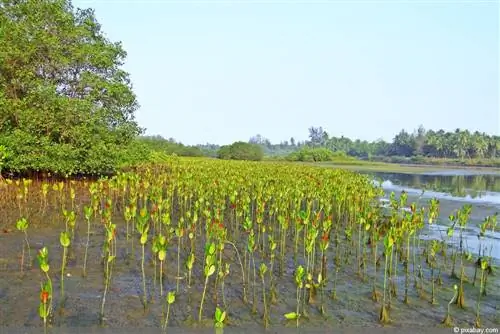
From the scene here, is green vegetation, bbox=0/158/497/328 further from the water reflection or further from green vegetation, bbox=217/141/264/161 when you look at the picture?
green vegetation, bbox=217/141/264/161

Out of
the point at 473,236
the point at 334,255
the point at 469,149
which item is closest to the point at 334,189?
the point at 473,236

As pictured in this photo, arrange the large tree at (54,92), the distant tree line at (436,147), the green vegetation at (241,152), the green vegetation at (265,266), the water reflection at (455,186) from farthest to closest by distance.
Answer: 1. the distant tree line at (436,147)
2. the green vegetation at (241,152)
3. the water reflection at (455,186)
4. the large tree at (54,92)
5. the green vegetation at (265,266)

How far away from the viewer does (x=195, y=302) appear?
6.31 m

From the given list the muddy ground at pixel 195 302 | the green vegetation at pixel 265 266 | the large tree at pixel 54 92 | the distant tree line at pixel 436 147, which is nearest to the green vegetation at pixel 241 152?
the distant tree line at pixel 436 147

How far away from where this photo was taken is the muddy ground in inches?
224

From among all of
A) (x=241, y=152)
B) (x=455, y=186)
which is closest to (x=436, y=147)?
(x=241, y=152)

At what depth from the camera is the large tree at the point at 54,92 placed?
17328mm

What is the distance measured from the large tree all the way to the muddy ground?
9866mm

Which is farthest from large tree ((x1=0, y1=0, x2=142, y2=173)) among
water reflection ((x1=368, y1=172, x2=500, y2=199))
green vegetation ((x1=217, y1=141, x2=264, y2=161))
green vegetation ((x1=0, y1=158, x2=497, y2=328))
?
green vegetation ((x1=217, y1=141, x2=264, y2=161))

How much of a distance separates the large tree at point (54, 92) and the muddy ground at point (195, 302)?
9866 mm

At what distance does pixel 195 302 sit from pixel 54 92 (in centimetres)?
1361

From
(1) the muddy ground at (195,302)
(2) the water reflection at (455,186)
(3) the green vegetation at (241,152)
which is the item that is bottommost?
(1) the muddy ground at (195,302)

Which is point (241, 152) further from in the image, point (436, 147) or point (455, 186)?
point (436, 147)

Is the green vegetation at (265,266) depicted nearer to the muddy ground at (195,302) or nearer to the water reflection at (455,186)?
the muddy ground at (195,302)
